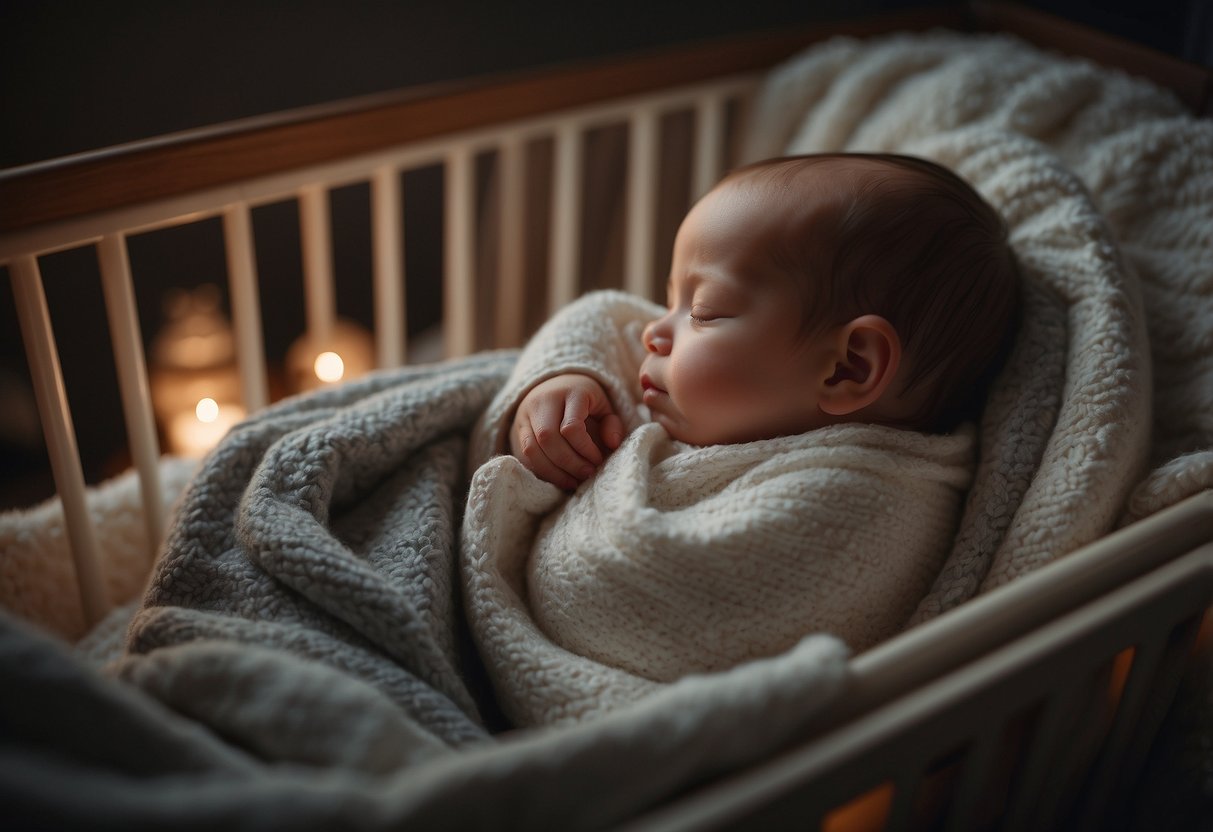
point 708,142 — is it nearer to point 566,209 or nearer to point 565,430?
point 566,209

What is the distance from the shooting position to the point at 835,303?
758mm

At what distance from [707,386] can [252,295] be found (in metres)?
0.49

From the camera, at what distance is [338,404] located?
3.11 ft

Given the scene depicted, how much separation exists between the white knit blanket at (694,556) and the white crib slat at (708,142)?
1.87 ft

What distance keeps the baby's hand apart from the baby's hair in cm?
19

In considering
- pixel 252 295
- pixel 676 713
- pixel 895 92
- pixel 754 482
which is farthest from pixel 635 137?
pixel 676 713

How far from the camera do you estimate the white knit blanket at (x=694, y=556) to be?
0.70 m

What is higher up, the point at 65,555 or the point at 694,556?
the point at 694,556

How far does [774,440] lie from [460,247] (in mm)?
532

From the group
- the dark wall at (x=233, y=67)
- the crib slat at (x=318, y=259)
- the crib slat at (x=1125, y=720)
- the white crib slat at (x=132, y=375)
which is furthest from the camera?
the dark wall at (x=233, y=67)

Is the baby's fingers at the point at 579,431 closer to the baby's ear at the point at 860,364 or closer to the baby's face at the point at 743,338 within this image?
the baby's face at the point at 743,338

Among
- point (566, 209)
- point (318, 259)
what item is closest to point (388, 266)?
point (318, 259)

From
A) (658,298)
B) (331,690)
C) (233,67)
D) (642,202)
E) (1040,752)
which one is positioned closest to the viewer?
(331,690)

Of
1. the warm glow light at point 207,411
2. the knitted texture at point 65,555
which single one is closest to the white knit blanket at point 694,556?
the knitted texture at point 65,555
